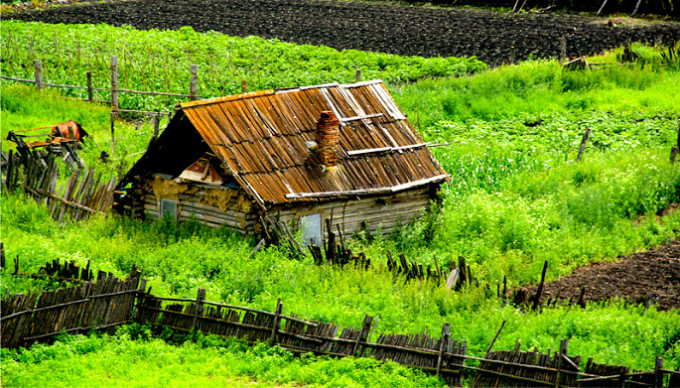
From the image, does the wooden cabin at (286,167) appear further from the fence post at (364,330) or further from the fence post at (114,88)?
the fence post at (114,88)

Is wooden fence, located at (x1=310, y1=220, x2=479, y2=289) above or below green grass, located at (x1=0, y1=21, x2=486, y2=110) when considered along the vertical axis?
below

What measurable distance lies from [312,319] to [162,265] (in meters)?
3.71

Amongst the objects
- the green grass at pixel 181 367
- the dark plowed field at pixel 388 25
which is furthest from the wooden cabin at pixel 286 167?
the dark plowed field at pixel 388 25

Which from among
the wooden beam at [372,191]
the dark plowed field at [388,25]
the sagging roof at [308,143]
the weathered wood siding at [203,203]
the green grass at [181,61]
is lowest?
the weathered wood siding at [203,203]

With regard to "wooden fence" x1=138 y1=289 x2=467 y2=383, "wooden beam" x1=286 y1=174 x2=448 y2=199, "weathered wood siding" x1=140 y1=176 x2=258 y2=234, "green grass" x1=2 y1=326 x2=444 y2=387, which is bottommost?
"green grass" x1=2 y1=326 x2=444 y2=387

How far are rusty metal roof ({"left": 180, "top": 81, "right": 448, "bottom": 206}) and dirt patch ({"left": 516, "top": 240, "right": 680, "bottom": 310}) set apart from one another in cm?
473

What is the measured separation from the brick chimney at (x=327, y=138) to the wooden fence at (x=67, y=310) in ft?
20.8

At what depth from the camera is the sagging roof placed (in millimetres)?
17938

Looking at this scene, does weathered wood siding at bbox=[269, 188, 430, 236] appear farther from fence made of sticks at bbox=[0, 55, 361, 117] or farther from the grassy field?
fence made of sticks at bbox=[0, 55, 361, 117]

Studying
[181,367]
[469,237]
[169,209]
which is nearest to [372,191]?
[469,237]

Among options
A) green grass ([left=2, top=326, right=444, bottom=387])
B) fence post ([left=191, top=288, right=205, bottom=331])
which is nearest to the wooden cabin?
fence post ([left=191, top=288, right=205, bottom=331])

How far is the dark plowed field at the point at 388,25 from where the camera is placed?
39.0m

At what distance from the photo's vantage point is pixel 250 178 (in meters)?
17.6

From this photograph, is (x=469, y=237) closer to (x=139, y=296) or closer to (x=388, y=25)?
(x=139, y=296)
